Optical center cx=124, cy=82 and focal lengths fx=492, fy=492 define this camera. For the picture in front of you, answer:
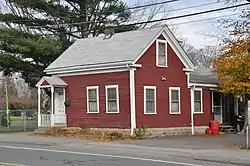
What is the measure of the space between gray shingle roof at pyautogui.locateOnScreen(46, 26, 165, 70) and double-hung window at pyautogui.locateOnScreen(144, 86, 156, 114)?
246cm

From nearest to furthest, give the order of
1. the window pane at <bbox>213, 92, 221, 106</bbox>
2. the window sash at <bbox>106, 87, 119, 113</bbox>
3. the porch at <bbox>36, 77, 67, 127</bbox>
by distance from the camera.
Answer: the window sash at <bbox>106, 87, 119, 113</bbox>, the porch at <bbox>36, 77, 67, 127</bbox>, the window pane at <bbox>213, 92, 221, 106</bbox>

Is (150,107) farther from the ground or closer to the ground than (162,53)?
closer to the ground

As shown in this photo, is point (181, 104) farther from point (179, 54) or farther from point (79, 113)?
point (79, 113)

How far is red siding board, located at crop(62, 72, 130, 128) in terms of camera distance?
1171 inches

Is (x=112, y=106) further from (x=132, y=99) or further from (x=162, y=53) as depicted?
(x=162, y=53)

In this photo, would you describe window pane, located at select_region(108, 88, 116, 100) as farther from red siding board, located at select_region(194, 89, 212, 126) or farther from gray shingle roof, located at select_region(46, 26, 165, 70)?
red siding board, located at select_region(194, 89, 212, 126)

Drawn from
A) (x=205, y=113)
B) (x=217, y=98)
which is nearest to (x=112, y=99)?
(x=205, y=113)

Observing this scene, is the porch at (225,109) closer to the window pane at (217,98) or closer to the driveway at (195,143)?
the window pane at (217,98)

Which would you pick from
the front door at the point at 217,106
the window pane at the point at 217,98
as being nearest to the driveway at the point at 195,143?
the front door at the point at 217,106

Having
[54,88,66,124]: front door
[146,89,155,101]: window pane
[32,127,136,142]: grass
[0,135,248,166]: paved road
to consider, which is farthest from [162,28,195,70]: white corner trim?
[0,135,248,166]: paved road

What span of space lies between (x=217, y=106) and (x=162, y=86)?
7335 mm

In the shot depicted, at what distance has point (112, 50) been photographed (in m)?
32.1

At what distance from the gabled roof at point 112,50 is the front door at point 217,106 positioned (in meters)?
4.60

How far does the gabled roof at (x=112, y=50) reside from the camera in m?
30.3
